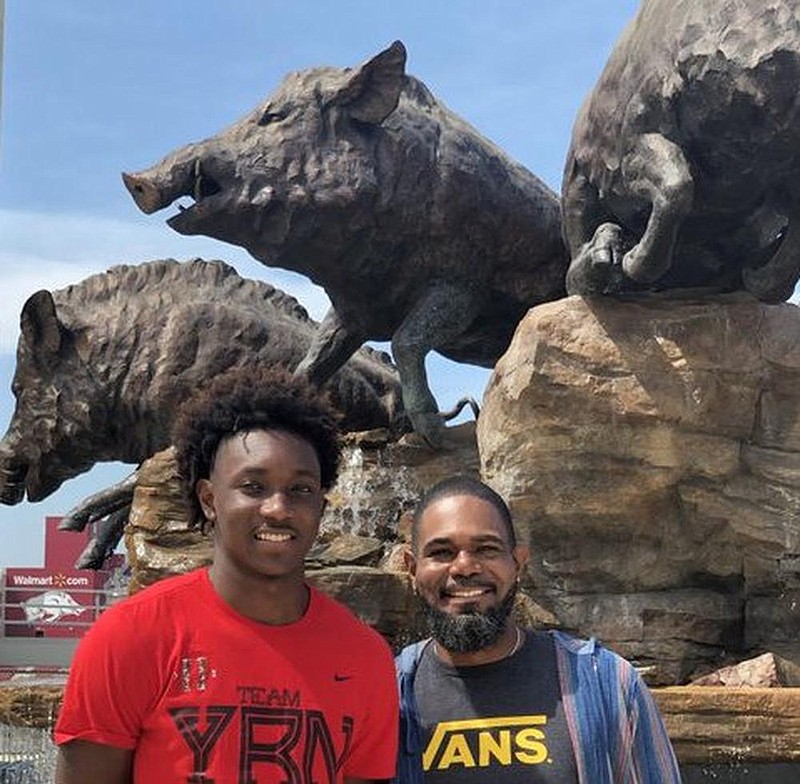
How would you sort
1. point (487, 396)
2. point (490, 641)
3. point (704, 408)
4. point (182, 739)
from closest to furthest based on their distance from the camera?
point (182, 739) → point (490, 641) → point (704, 408) → point (487, 396)

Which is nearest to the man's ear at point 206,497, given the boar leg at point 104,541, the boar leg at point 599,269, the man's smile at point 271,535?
the man's smile at point 271,535

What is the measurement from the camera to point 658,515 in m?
6.28

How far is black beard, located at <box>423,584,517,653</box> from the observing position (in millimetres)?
2438

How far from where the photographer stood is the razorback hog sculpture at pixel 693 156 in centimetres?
568

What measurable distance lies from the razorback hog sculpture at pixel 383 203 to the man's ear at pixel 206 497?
5824 millimetres

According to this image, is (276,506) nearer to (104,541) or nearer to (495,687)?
(495,687)

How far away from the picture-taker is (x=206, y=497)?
7.88 ft

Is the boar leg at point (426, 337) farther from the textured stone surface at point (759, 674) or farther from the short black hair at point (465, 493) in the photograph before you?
the short black hair at point (465, 493)

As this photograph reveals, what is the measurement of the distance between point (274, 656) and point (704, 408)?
14.0ft

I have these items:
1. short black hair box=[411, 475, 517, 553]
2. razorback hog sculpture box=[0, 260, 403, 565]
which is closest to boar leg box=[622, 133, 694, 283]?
short black hair box=[411, 475, 517, 553]

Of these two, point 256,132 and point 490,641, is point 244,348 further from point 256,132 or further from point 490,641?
point 490,641

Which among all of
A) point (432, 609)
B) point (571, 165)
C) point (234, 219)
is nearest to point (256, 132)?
point (234, 219)

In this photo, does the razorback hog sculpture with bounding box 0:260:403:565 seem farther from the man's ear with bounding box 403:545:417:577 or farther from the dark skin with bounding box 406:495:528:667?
the dark skin with bounding box 406:495:528:667

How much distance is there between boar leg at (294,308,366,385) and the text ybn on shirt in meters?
6.91
